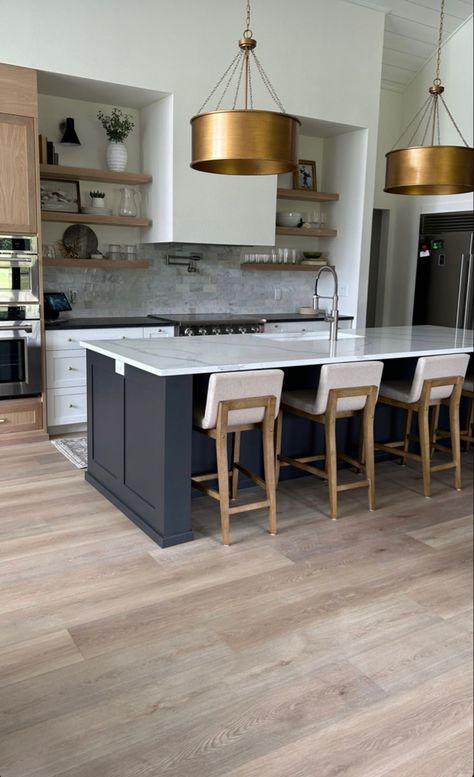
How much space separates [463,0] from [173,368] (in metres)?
3.99

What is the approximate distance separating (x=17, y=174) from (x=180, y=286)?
67.6 inches

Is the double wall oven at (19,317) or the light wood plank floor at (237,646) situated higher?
the double wall oven at (19,317)

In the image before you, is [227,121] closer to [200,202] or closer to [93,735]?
[93,735]

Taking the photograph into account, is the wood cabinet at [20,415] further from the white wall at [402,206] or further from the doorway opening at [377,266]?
the white wall at [402,206]

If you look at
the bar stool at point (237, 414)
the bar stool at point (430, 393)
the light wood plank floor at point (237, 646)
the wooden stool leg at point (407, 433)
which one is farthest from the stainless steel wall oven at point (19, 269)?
the wooden stool leg at point (407, 433)

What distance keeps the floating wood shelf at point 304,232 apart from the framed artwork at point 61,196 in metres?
1.70

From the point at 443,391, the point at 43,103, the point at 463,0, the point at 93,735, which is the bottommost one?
the point at 93,735

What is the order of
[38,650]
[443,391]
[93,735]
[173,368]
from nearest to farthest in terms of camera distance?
[93,735] → [38,650] → [173,368] → [443,391]

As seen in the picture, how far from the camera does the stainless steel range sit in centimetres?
479

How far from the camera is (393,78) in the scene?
631cm

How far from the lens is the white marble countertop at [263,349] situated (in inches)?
109

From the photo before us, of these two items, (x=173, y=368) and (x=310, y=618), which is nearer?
(x=310, y=618)

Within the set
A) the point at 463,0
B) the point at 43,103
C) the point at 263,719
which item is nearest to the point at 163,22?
the point at 43,103

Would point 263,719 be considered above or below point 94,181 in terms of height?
below
